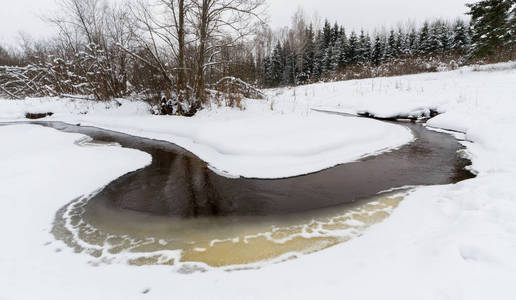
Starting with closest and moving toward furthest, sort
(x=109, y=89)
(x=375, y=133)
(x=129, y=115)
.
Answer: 1. (x=375, y=133)
2. (x=129, y=115)
3. (x=109, y=89)

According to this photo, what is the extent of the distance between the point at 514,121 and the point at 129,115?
12.0 meters

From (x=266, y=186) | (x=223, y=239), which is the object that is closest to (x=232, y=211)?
(x=223, y=239)

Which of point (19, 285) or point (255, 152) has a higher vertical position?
point (255, 152)

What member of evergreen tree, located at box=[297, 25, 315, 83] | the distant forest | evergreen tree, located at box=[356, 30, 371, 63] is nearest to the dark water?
the distant forest

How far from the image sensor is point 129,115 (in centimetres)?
977

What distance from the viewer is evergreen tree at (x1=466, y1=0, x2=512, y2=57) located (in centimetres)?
1119

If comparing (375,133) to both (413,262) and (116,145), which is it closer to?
(413,262)

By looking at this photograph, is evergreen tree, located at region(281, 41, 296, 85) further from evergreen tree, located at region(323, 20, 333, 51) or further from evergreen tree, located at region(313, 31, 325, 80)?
evergreen tree, located at region(323, 20, 333, 51)

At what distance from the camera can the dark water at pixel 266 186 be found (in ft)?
9.61

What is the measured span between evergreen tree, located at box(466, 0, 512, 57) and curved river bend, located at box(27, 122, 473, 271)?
11818 millimetres

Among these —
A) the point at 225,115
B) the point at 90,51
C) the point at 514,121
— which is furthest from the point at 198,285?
the point at 90,51

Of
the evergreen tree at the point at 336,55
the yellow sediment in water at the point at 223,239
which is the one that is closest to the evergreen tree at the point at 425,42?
the evergreen tree at the point at 336,55

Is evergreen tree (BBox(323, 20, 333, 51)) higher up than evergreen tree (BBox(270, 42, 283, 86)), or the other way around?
evergreen tree (BBox(323, 20, 333, 51))

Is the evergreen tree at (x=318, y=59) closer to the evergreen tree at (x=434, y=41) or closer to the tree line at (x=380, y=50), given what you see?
the tree line at (x=380, y=50)
